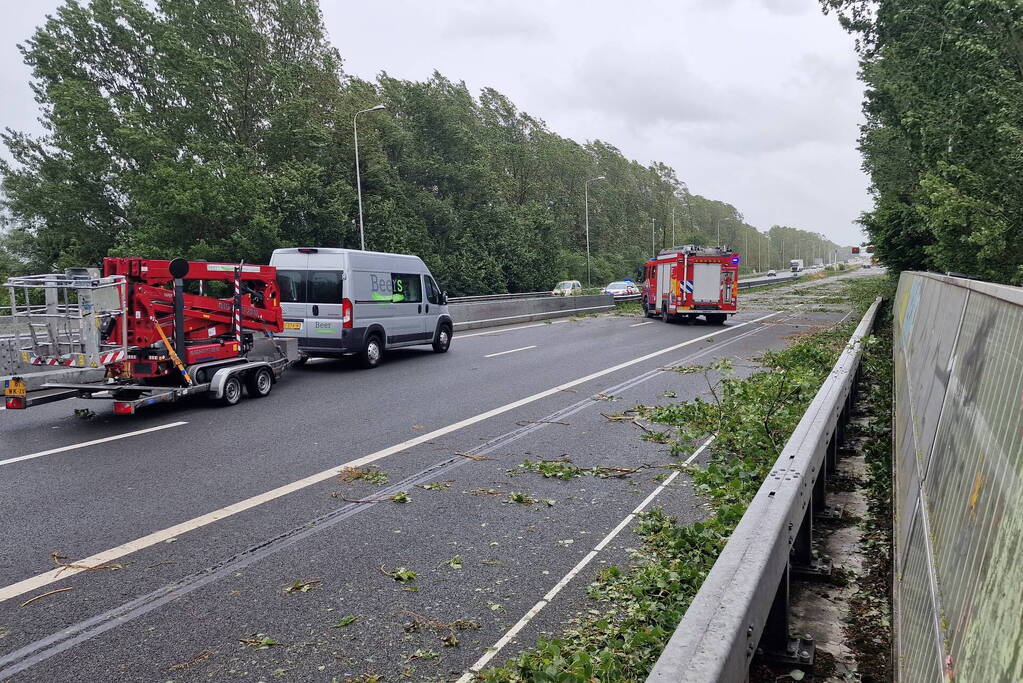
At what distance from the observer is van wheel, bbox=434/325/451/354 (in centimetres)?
1786

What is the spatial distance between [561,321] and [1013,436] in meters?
27.7

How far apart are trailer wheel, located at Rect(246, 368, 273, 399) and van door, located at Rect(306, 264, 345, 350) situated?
283 centimetres

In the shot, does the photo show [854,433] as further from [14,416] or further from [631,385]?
[14,416]

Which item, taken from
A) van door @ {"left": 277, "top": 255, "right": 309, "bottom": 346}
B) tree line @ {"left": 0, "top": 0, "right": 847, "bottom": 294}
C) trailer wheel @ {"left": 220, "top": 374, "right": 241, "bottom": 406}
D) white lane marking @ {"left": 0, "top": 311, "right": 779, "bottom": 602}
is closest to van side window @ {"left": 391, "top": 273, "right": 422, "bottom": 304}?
van door @ {"left": 277, "top": 255, "right": 309, "bottom": 346}

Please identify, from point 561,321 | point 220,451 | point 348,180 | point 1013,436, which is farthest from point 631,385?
point 348,180

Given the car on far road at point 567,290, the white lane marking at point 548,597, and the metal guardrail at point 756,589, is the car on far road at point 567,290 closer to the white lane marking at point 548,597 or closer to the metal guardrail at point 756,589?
the white lane marking at point 548,597

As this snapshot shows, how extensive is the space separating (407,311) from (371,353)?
178cm

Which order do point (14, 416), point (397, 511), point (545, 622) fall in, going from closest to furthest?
1. point (545, 622)
2. point (397, 511)
3. point (14, 416)

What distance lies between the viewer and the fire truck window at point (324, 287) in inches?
571

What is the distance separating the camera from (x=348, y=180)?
45000 mm

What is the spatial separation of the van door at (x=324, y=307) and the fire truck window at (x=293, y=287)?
0.38ft

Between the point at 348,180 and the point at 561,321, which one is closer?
the point at 561,321

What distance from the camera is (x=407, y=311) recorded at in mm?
16625

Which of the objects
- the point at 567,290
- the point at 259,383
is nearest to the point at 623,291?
the point at 567,290
